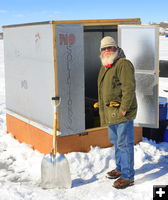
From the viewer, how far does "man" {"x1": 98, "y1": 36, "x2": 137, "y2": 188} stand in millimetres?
4426

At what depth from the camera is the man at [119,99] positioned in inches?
174

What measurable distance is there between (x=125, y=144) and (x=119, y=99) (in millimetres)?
604

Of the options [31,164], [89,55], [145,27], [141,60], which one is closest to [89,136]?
[31,164]

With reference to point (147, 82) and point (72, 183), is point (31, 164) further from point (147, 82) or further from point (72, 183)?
point (147, 82)

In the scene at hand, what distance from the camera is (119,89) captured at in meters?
4.54

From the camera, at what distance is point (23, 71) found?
21.1 ft

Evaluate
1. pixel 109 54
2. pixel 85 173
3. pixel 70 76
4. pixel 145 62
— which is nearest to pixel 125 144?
pixel 85 173

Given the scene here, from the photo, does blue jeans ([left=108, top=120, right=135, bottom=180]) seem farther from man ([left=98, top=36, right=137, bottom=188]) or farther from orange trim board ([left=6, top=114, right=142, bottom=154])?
orange trim board ([left=6, top=114, right=142, bottom=154])

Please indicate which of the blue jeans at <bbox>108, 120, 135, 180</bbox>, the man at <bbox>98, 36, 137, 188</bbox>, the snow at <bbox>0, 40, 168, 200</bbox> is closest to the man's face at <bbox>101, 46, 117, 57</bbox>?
the man at <bbox>98, 36, 137, 188</bbox>

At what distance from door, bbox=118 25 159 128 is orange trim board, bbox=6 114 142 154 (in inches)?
25.1

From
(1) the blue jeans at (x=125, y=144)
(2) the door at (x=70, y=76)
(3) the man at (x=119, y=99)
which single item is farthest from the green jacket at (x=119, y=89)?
(2) the door at (x=70, y=76)

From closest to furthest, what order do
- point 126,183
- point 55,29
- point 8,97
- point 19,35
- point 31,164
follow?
point 126,183 → point 55,29 → point 31,164 → point 19,35 → point 8,97

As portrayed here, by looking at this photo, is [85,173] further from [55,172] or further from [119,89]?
[119,89]

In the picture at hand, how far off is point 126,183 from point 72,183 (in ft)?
2.51
